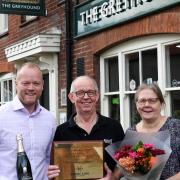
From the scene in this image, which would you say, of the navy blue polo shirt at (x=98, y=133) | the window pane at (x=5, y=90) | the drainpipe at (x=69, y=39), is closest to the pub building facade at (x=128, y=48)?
the drainpipe at (x=69, y=39)

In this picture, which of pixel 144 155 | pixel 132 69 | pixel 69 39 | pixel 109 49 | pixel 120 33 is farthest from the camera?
pixel 69 39

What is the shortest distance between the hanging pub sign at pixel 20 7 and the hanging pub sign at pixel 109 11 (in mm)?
1013

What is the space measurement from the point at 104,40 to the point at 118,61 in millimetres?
376

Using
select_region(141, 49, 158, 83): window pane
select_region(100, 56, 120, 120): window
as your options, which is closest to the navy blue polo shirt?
select_region(141, 49, 158, 83): window pane

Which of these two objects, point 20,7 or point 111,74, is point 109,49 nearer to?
point 111,74

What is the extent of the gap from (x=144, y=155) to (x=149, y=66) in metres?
3.24

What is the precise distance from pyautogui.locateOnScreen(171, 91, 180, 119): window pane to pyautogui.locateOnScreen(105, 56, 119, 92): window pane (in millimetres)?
1380

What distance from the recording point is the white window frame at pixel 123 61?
5969mm

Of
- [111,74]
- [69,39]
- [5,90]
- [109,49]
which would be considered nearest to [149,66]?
[109,49]

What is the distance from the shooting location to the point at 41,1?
8.54 meters

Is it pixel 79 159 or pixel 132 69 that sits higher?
pixel 132 69

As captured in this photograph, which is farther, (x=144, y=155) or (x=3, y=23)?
(x=3, y=23)

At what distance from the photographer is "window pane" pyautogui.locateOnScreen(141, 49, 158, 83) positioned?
20.6ft

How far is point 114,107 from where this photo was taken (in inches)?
287
